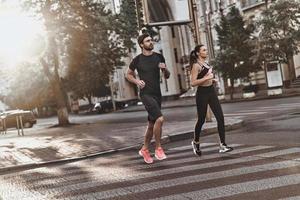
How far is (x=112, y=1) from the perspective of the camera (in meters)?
67.0

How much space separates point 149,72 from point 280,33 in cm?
2929

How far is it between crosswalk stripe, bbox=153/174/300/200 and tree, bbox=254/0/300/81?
2956cm

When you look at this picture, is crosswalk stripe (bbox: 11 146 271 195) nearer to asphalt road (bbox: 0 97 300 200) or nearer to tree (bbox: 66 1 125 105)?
asphalt road (bbox: 0 97 300 200)

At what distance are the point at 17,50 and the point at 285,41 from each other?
53.7ft

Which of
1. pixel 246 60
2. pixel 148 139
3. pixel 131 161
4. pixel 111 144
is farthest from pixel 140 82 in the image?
pixel 246 60

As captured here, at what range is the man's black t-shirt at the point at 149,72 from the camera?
8.63 m

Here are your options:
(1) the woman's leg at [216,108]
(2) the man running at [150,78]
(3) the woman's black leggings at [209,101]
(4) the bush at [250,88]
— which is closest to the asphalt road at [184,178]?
(1) the woman's leg at [216,108]

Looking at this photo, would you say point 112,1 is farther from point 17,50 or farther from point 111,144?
point 111,144

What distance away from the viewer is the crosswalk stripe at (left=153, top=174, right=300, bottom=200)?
5.71m

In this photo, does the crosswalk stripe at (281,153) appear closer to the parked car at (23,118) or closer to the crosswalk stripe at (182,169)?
the crosswalk stripe at (182,169)

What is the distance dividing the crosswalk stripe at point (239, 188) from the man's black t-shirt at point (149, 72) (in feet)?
9.56

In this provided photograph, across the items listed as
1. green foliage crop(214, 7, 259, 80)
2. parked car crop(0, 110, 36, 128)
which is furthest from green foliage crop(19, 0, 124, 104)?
parked car crop(0, 110, 36, 128)

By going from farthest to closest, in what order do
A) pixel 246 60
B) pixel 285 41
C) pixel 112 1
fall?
pixel 112 1, pixel 246 60, pixel 285 41

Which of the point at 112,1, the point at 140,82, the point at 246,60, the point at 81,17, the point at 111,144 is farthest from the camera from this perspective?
the point at 112,1
